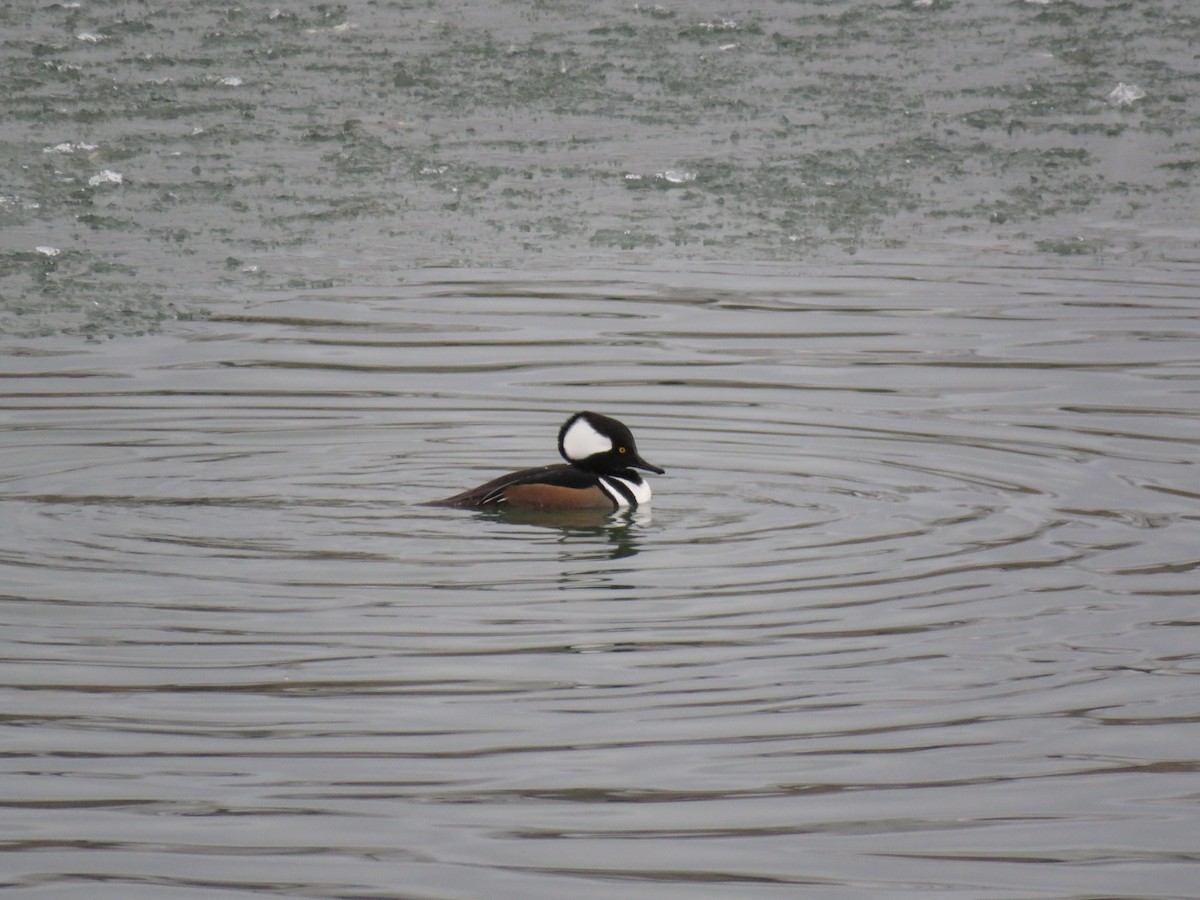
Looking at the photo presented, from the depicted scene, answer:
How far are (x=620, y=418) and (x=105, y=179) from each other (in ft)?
21.1

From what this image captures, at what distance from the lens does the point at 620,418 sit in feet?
37.0

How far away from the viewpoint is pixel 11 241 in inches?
571

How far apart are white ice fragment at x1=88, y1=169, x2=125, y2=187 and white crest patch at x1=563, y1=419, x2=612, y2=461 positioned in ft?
23.6

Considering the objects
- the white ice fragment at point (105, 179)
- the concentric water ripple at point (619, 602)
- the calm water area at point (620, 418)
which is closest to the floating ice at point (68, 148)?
the calm water area at point (620, 418)

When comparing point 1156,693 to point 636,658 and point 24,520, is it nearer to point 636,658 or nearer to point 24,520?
point 636,658

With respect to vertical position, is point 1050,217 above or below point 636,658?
above

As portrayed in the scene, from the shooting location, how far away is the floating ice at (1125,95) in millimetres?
18188

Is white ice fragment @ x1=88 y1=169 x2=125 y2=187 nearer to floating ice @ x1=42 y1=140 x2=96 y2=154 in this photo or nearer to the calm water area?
the calm water area

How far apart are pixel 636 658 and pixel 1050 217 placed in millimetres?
9747

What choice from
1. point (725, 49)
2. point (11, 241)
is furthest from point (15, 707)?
point (725, 49)

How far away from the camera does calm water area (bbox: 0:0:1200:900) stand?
538 cm

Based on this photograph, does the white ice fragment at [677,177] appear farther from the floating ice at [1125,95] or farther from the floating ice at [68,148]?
the floating ice at [68,148]

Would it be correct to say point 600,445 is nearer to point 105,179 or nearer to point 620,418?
point 620,418

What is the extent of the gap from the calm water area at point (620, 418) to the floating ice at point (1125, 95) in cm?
3
